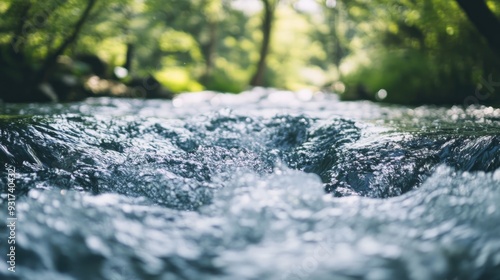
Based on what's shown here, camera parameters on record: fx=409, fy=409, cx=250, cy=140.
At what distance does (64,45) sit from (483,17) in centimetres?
657

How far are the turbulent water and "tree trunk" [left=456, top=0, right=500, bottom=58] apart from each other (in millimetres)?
1941

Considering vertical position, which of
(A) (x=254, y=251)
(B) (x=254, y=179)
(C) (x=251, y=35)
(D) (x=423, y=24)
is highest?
(C) (x=251, y=35)

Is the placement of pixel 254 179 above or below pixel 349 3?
below

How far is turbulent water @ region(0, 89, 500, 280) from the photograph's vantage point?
67.4 inches

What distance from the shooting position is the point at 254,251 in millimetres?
1797

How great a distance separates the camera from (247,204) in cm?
226

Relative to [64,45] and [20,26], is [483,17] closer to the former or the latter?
[64,45]

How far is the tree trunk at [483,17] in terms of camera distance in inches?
177

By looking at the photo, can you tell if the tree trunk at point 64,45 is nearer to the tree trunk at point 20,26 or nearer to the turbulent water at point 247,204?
the tree trunk at point 20,26

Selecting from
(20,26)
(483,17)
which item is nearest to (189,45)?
(20,26)

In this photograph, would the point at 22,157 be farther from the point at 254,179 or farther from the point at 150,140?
the point at 254,179

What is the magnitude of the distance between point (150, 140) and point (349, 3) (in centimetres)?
1471

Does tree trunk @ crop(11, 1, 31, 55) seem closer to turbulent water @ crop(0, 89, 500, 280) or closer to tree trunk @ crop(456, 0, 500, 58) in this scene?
turbulent water @ crop(0, 89, 500, 280)

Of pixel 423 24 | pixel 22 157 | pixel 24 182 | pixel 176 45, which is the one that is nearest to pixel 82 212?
pixel 24 182
